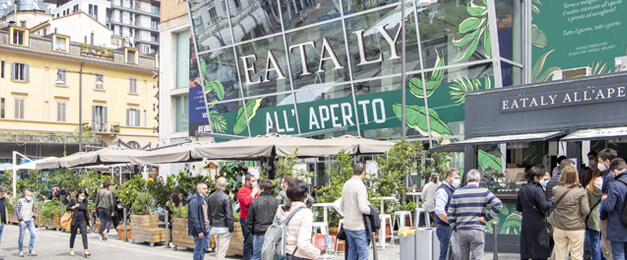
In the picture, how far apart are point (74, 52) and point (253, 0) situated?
2996cm

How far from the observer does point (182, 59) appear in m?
36.4

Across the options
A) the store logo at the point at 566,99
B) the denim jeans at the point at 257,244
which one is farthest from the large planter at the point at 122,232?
the store logo at the point at 566,99

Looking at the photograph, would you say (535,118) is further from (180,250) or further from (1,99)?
(1,99)

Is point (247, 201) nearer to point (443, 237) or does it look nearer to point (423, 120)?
point (443, 237)

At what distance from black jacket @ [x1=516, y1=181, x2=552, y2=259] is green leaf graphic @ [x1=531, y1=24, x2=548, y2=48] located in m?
11.0

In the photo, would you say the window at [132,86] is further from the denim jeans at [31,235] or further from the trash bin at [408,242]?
the trash bin at [408,242]

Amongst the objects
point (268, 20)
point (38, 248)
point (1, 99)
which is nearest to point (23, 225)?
point (38, 248)

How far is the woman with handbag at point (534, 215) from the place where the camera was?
31.0 ft

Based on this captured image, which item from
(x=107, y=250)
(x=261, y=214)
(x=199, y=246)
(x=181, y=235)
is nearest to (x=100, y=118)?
(x=107, y=250)

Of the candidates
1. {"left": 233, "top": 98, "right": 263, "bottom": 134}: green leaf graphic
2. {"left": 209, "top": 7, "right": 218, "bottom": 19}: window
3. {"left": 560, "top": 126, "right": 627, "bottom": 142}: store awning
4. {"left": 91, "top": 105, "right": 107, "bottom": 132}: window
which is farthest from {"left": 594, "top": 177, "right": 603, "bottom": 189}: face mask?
{"left": 91, "top": 105, "right": 107, "bottom": 132}: window

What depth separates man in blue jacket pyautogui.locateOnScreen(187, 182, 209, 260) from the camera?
36.7 ft

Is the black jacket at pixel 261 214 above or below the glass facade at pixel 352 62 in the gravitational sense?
below

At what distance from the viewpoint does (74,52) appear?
169ft

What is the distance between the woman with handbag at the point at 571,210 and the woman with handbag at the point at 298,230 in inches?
155
